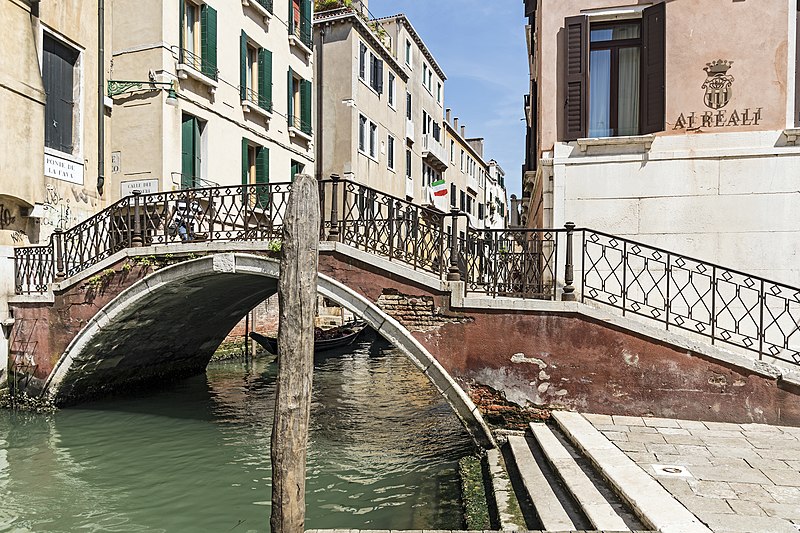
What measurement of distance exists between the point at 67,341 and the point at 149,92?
203 inches

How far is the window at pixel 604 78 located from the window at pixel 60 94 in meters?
9.05

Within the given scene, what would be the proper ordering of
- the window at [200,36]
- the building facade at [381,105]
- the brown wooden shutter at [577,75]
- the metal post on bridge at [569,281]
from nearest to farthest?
the metal post on bridge at [569,281], the brown wooden shutter at [577,75], the window at [200,36], the building facade at [381,105]

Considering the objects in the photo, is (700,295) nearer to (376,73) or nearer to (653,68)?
(653,68)

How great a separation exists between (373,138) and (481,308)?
1538 centimetres

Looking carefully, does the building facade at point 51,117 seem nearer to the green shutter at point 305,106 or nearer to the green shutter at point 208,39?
the green shutter at point 208,39

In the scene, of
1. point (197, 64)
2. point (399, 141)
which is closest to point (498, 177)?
point (399, 141)

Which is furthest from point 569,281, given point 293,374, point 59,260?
point 59,260

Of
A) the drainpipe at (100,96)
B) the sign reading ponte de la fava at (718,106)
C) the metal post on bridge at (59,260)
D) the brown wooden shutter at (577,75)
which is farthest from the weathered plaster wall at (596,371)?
the drainpipe at (100,96)

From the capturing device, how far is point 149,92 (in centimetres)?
1209

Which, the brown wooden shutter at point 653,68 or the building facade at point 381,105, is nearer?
the brown wooden shutter at point 653,68

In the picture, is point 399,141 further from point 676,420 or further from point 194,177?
point 676,420

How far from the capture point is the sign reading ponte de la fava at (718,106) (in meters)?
7.88

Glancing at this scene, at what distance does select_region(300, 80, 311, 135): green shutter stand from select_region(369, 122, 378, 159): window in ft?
12.8

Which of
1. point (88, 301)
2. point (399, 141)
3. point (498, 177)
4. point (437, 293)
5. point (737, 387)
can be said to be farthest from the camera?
point (498, 177)
